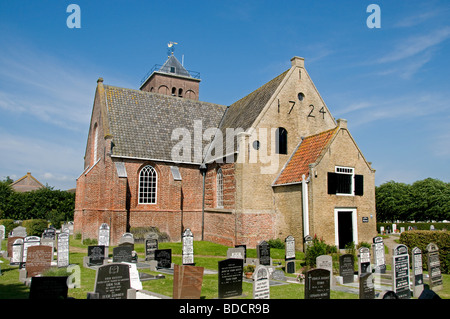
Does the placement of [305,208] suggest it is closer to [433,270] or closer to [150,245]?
[433,270]

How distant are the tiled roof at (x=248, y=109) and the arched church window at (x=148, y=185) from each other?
4539 millimetres

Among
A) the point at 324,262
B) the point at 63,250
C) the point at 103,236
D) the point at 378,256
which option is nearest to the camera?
the point at 324,262

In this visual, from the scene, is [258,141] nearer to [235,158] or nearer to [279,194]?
[235,158]

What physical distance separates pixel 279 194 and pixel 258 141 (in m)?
3.96

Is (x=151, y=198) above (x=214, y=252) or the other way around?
above

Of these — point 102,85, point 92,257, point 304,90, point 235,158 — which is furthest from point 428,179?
point 92,257

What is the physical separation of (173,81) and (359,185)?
1078 inches

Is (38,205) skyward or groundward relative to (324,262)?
skyward

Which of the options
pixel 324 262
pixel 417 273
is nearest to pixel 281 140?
pixel 324 262

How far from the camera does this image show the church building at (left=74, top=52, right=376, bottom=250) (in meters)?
21.8

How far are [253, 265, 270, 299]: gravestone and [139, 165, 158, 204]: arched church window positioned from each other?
17648 mm

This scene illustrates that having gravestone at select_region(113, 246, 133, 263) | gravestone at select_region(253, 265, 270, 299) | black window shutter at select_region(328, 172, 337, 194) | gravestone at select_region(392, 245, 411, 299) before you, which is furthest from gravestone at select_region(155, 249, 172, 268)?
black window shutter at select_region(328, 172, 337, 194)

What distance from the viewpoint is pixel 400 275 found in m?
10.9
